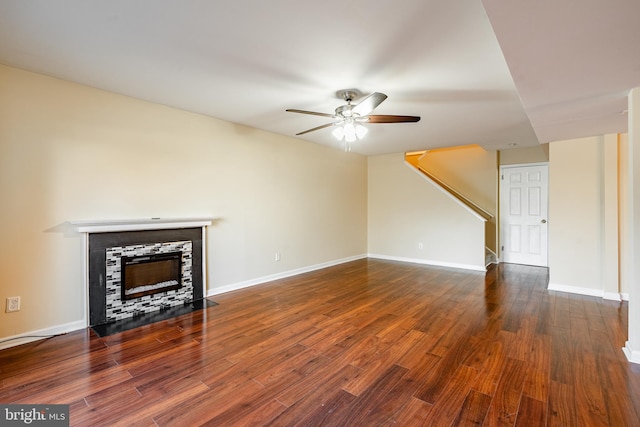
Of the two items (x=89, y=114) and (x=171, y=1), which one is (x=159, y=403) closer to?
(x=171, y=1)

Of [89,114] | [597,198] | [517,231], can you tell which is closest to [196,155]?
[89,114]

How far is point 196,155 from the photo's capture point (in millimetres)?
3758

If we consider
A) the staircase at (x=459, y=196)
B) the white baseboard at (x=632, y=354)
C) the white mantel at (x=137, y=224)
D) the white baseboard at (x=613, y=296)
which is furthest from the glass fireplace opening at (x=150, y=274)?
the white baseboard at (x=613, y=296)

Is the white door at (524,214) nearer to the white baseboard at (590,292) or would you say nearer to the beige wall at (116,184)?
the white baseboard at (590,292)

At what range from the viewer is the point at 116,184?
3.11m

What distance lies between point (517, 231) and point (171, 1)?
22.3 feet

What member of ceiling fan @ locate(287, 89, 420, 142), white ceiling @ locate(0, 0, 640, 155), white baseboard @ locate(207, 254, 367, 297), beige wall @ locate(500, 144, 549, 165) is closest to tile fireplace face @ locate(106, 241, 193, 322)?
white baseboard @ locate(207, 254, 367, 297)

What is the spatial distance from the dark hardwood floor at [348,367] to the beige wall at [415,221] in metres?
2.09

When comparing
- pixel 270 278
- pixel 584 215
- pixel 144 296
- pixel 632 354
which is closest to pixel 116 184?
pixel 144 296

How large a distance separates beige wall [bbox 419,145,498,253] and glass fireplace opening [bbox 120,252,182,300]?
5.82m

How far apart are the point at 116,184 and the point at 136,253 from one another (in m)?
0.79

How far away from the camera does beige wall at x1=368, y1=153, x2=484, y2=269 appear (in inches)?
222

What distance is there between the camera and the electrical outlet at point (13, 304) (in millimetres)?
2521

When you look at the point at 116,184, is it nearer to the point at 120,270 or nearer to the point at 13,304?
the point at 120,270
